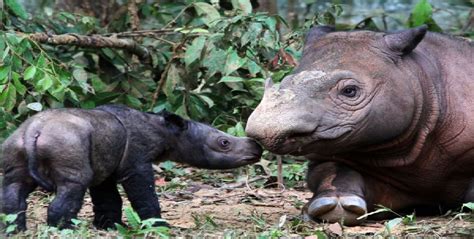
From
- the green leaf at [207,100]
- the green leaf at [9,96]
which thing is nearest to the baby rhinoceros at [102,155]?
the green leaf at [9,96]

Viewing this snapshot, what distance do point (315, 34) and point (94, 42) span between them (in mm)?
2823

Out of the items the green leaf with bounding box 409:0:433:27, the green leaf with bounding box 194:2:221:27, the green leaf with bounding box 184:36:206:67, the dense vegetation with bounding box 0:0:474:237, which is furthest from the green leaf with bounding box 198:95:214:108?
the green leaf with bounding box 409:0:433:27

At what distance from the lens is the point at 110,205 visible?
6.89 meters

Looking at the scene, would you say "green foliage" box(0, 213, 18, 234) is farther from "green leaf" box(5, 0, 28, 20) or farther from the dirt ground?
"green leaf" box(5, 0, 28, 20)

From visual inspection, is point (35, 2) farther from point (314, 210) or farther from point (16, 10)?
point (314, 210)

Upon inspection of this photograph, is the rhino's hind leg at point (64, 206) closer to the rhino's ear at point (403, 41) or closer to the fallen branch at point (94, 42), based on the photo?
the rhino's ear at point (403, 41)

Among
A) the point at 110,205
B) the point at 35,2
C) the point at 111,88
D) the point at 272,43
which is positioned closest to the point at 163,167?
the point at 111,88

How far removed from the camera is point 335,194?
693 centimetres

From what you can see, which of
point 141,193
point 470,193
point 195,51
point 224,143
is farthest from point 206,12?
point 470,193

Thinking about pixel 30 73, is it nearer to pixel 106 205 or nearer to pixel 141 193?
pixel 106 205

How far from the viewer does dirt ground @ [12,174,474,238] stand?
6.32 meters

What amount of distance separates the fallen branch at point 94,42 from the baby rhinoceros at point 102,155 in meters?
2.01

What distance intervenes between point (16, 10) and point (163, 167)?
178cm

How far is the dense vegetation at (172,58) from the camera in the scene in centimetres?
838
